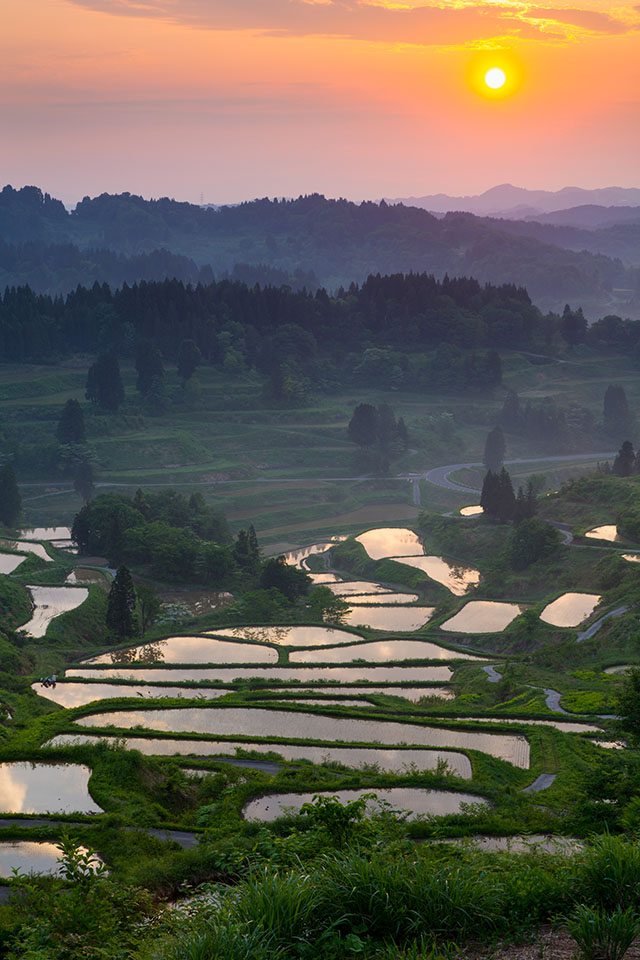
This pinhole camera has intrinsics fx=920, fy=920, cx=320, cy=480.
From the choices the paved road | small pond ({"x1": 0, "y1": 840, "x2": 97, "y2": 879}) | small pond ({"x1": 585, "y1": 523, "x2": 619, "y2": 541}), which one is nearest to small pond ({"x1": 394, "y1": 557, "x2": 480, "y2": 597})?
small pond ({"x1": 585, "y1": 523, "x2": 619, "y2": 541})

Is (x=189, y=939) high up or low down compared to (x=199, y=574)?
up

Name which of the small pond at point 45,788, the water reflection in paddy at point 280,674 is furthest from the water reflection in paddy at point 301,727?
the water reflection in paddy at point 280,674

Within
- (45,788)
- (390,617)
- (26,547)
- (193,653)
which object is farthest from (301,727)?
(26,547)

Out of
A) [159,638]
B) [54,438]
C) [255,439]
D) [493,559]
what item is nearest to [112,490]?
[54,438]

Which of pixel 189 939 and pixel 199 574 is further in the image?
pixel 199 574

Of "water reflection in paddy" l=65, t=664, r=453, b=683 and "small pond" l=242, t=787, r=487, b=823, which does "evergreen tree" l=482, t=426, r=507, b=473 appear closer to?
"water reflection in paddy" l=65, t=664, r=453, b=683

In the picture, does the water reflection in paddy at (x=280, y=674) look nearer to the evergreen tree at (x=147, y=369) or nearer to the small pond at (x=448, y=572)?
the small pond at (x=448, y=572)

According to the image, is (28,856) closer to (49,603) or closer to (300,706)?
(300,706)

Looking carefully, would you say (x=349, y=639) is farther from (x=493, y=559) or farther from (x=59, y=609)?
(x=493, y=559)
